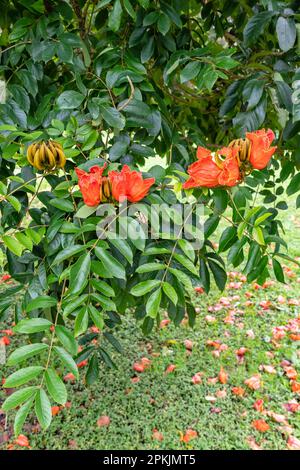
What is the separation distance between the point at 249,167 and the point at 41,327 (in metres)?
0.59

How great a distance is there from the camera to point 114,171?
1.01 m

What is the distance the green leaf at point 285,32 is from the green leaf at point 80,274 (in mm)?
729

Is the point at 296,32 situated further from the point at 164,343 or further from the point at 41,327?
the point at 164,343

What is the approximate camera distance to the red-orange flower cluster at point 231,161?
0.96 meters

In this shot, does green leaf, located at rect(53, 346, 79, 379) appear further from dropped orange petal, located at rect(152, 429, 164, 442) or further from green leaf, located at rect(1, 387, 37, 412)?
dropped orange petal, located at rect(152, 429, 164, 442)

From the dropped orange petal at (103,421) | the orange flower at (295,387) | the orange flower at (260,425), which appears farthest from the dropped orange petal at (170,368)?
the orange flower at (295,387)

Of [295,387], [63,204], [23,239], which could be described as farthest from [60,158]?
[295,387]

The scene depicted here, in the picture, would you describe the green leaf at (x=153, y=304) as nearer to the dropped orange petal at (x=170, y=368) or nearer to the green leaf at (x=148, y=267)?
the green leaf at (x=148, y=267)

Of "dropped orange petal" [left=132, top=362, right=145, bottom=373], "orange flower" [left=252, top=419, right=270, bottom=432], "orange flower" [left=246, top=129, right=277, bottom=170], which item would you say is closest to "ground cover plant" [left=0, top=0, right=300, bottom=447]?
"orange flower" [left=246, top=129, right=277, bottom=170]

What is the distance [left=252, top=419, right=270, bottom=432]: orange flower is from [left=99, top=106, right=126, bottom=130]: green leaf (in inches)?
75.1

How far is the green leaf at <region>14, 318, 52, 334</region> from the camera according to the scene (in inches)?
38.6

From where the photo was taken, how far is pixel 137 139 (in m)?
1.43

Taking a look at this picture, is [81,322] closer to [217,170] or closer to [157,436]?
[217,170]
